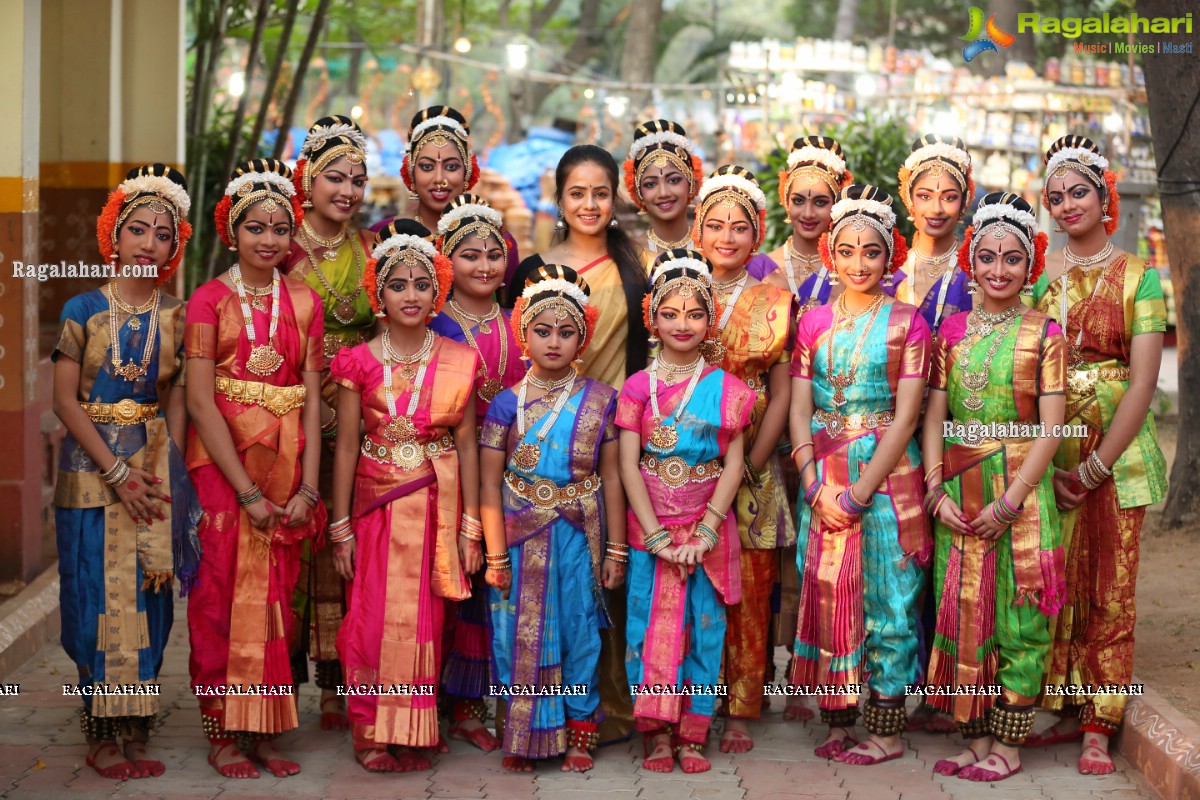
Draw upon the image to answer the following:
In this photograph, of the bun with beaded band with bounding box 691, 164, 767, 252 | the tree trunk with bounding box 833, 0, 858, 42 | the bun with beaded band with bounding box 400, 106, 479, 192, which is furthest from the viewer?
the tree trunk with bounding box 833, 0, 858, 42

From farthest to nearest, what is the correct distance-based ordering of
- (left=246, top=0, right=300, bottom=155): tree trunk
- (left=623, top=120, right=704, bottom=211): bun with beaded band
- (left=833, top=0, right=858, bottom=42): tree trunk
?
1. (left=833, top=0, right=858, bottom=42): tree trunk
2. (left=246, top=0, right=300, bottom=155): tree trunk
3. (left=623, top=120, right=704, bottom=211): bun with beaded band

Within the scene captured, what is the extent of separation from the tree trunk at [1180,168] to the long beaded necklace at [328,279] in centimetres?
423

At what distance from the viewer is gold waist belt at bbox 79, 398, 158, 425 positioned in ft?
15.0

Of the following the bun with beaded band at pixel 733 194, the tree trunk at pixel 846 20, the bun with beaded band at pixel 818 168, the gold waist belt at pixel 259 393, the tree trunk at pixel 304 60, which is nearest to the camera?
the gold waist belt at pixel 259 393

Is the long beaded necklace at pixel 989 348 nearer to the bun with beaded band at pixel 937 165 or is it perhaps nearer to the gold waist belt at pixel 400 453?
the bun with beaded band at pixel 937 165

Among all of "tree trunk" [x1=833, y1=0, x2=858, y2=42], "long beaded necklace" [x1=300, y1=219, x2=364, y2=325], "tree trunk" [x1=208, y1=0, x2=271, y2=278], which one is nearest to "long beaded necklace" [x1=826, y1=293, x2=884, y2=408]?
"long beaded necklace" [x1=300, y1=219, x2=364, y2=325]

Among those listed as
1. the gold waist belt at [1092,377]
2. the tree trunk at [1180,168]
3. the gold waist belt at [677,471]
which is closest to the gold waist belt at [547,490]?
the gold waist belt at [677,471]

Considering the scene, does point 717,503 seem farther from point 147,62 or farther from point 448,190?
point 147,62

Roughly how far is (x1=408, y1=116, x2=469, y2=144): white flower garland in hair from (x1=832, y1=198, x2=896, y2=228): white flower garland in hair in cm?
153

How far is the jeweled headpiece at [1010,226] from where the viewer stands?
4.63m

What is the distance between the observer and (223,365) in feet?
15.3

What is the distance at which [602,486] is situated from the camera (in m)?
4.82

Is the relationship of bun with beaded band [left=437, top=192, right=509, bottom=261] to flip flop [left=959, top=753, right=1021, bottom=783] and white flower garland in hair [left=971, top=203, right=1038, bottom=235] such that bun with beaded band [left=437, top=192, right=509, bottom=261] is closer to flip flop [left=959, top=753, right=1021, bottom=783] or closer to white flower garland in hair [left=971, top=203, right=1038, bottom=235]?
white flower garland in hair [left=971, top=203, right=1038, bottom=235]

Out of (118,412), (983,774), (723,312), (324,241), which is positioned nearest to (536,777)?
(983,774)
